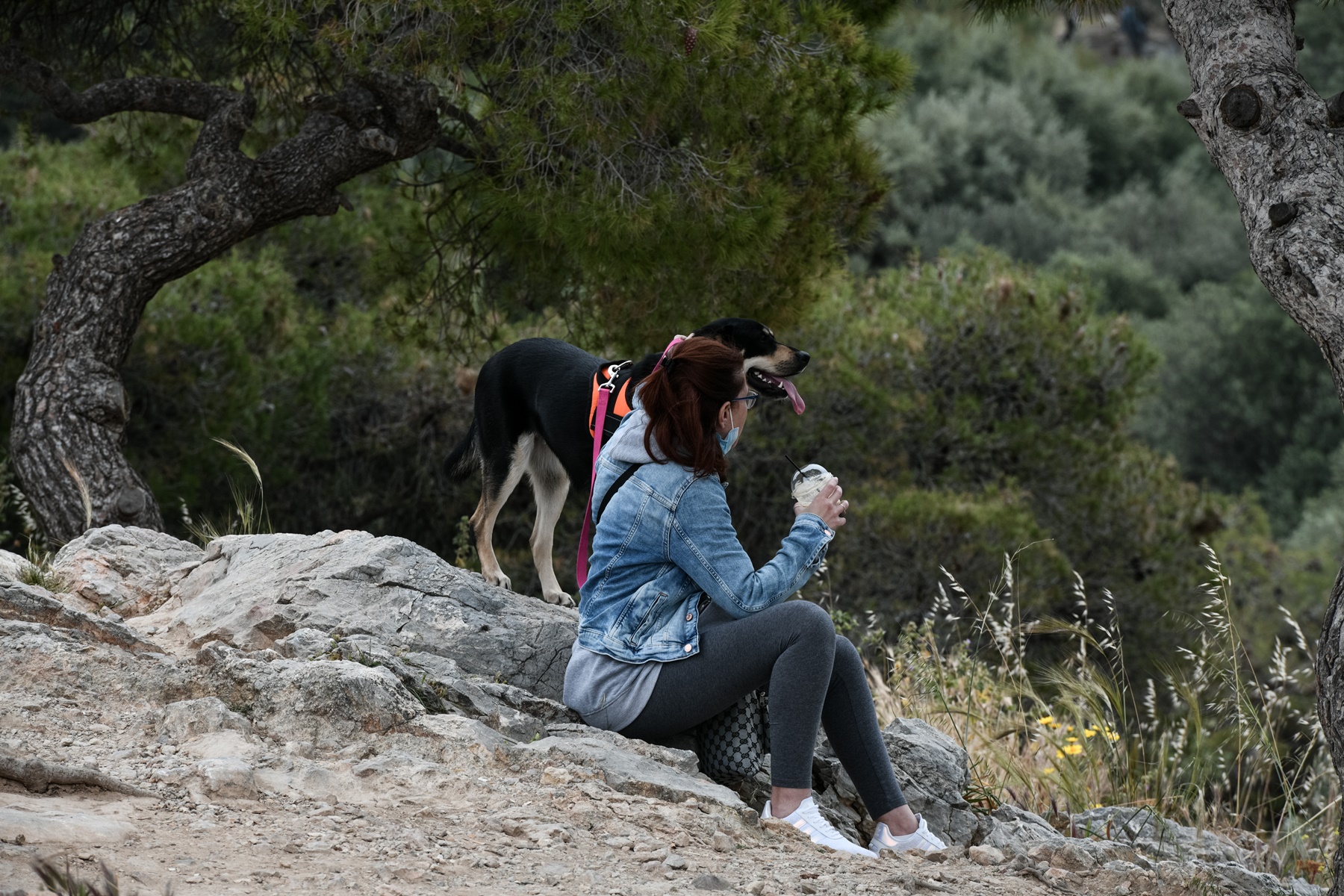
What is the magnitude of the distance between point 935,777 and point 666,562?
1269 mm

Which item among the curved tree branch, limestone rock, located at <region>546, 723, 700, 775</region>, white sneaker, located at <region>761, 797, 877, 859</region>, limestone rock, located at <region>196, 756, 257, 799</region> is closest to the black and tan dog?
limestone rock, located at <region>546, 723, 700, 775</region>

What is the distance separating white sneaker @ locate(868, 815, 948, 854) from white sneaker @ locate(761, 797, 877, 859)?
0.49ft

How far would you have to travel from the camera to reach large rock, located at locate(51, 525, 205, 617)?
4.71 meters

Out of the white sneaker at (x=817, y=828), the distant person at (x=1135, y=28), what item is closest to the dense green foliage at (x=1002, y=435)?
the white sneaker at (x=817, y=828)

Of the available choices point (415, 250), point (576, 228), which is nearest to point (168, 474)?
point (415, 250)

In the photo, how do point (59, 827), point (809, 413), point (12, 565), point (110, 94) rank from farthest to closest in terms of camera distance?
point (809, 413) < point (110, 94) < point (12, 565) < point (59, 827)

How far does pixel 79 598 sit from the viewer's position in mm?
4641

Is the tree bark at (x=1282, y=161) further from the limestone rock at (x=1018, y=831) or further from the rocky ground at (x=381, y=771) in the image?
the rocky ground at (x=381, y=771)

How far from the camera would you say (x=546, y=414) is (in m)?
5.42

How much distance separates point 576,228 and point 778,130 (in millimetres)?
1183

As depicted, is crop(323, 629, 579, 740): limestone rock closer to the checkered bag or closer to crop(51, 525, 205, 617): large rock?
the checkered bag

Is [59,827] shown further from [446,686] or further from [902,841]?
[902,841]

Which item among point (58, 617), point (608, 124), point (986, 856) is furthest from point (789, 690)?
point (608, 124)

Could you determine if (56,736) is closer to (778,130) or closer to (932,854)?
(932,854)
